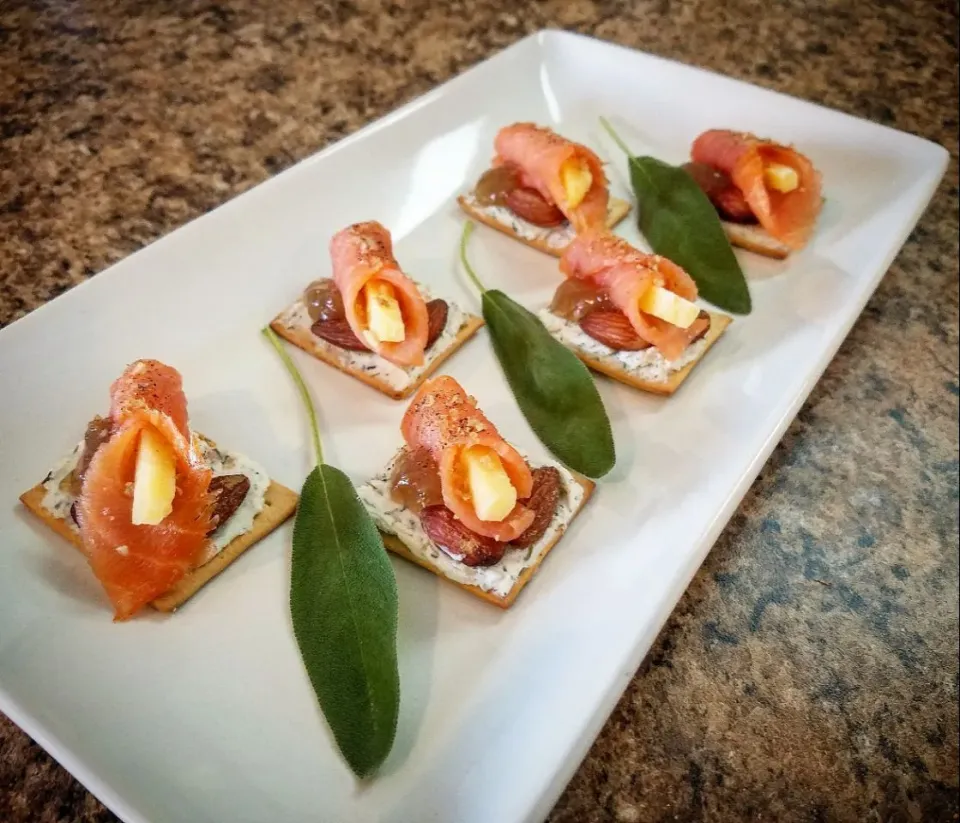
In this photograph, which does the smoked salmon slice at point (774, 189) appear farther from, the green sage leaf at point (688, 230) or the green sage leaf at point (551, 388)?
the green sage leaf at point (551, 388)

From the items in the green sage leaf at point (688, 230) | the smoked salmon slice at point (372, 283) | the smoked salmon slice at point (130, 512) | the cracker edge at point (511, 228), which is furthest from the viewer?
the cracker edge at point (511, 228)

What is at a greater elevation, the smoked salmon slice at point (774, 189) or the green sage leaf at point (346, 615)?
the smoked salmon slice at point (774, 189)

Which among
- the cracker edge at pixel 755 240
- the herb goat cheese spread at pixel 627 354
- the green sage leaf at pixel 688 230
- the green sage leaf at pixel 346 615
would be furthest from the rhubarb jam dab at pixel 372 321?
the cracker edge at pixel 755 240

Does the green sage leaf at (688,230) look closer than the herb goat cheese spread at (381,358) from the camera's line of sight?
No

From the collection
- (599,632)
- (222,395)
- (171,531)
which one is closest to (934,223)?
(599,632)

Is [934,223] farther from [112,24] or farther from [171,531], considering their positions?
[112,24]

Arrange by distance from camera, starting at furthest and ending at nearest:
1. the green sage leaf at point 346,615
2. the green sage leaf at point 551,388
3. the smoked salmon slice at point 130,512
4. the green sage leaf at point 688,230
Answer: the green sage leaf at point 688,230
the green sage leaf at point 551,388
the smoked salmon slice at point 130,512
the green sage leaf at point 346,615

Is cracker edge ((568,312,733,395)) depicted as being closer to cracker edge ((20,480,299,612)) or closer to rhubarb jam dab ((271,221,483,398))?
rhubarb jam dab ((271,221,483,398))
